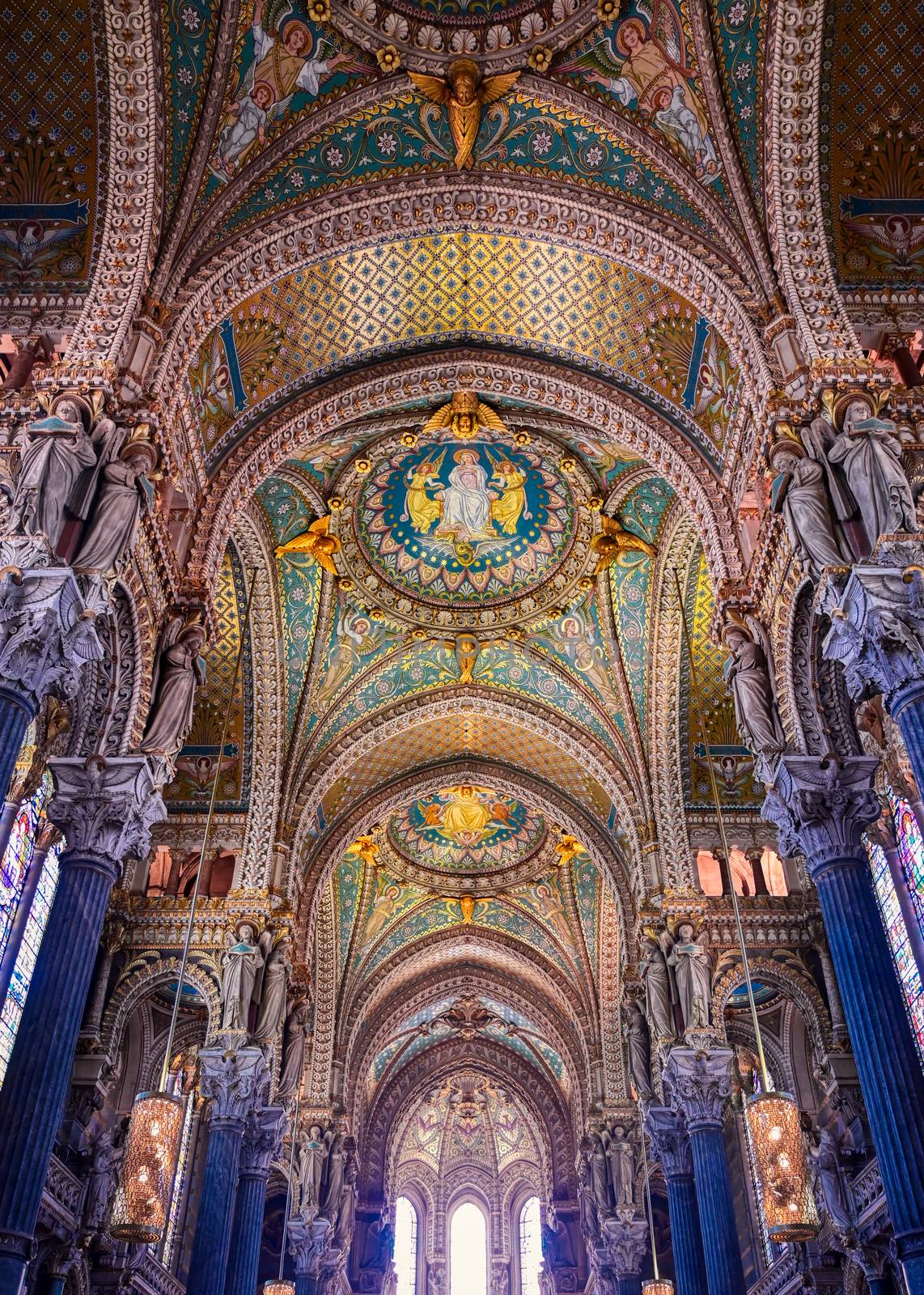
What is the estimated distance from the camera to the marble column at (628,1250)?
21.2 m

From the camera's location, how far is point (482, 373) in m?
13.5

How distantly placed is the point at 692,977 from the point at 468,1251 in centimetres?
2220

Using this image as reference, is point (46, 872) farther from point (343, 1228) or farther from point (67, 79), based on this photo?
point (343, 1228)

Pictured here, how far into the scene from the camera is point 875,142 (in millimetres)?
10555

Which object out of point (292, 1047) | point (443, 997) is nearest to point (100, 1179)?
point (292, 1047)

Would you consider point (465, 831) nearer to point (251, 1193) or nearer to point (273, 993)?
point (273, 993)

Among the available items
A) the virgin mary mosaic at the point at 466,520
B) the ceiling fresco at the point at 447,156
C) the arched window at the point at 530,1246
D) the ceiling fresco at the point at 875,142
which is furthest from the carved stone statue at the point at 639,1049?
the arched window at the point at 530,1246

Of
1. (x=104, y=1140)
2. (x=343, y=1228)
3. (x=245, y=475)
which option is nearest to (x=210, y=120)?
(x=245, y=475)

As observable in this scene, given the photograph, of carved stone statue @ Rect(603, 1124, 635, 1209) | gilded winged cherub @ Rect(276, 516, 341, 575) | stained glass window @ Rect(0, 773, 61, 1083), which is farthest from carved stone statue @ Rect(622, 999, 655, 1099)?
stained glass window @ Rect(0, 773, 61, 1083)

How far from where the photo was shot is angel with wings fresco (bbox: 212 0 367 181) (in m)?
10.9

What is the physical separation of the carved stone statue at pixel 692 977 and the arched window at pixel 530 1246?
769 inches

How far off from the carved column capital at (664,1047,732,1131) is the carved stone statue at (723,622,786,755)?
6.29m

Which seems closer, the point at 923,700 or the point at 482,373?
the point at 923,700

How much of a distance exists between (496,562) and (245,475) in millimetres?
6560
